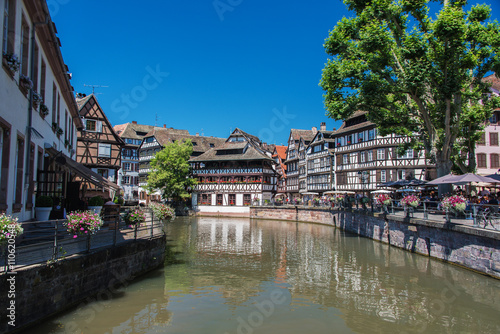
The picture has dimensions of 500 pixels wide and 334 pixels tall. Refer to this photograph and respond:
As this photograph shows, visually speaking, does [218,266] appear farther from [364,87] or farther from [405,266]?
[364,87]

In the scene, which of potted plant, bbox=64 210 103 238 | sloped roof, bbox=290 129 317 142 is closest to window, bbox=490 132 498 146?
sloped roof, bbox=290 129 317 142

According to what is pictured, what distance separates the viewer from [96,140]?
32.3 m

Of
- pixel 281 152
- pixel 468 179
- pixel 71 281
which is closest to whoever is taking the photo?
pixel 71 281

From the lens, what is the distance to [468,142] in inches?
960

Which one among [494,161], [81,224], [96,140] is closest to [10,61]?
[81,224]

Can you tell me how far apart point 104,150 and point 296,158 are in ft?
110

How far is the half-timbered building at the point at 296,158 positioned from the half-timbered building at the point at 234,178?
4.17 m

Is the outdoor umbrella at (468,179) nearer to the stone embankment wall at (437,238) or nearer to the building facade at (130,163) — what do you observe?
the stone embankment wall at (437,238)

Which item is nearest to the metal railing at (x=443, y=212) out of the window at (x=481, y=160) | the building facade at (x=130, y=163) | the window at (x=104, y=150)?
the window at (x=481, y=160)

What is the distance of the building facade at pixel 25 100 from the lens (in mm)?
9117

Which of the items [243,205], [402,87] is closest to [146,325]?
[402,87]

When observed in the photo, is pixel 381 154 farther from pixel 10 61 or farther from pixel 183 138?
pixel 183 138

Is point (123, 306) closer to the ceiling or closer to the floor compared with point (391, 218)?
closer to the floor

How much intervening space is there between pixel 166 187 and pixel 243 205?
12.1 metres
